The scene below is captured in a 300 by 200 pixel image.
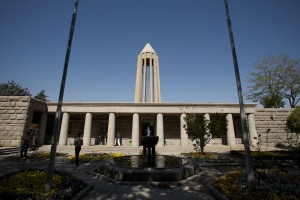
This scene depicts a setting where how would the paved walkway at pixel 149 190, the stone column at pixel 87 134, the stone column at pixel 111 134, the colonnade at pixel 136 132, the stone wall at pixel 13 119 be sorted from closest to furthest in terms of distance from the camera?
the paved walkway at pixel 149 190 < the stone wall at pixel 13 119 < the stone column at pixel 87 134 < the colonnade at pixel 136 132 < the stone column at pixel 111 134

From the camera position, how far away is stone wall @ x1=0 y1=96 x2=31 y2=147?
58.5 ft

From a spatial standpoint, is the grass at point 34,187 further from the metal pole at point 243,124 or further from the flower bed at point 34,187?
the metal pole at point 243,124

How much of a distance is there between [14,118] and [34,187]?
16.9m

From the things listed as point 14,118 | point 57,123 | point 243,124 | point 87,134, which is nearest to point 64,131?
point 87,134

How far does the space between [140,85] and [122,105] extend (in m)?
8.90

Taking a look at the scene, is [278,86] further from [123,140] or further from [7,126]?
[7,126]

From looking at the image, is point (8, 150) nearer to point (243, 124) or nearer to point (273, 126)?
point (243, 124)

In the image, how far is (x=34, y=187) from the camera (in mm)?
5676

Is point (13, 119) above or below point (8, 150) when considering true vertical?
above

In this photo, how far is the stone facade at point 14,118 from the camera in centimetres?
1784

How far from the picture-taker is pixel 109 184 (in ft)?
23.3

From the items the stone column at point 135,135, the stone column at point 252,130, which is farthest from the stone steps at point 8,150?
the stone column at point 252,130

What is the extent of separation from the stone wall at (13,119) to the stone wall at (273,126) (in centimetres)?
3105

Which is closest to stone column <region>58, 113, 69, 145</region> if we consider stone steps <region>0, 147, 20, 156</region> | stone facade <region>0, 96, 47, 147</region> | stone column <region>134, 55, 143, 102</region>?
stone facade <region>0, 96, 47, 147</region>
